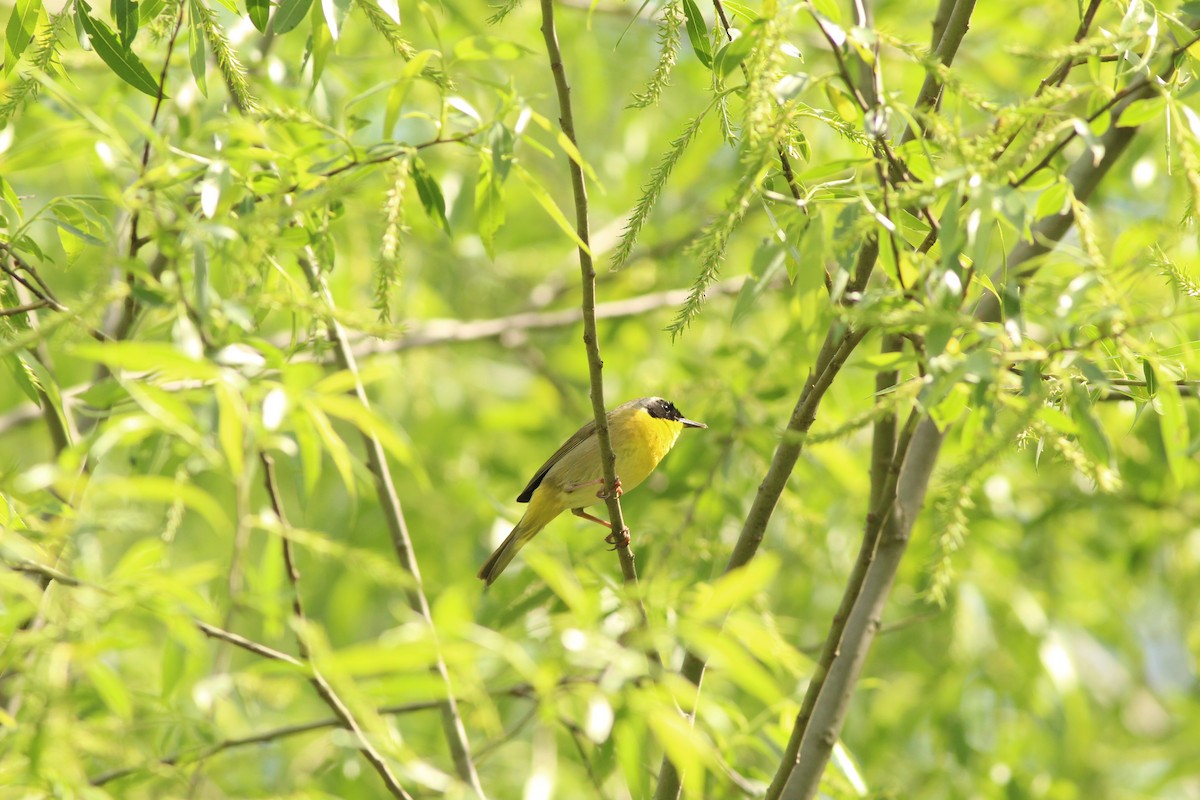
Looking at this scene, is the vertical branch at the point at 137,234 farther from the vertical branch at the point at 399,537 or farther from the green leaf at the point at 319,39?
the vertical branch at the point at 399,537

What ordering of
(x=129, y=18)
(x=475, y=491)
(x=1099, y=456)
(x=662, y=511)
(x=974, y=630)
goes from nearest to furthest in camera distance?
(x=1099, y=456) → (x=129, y=18) → (x=662, y=511) → (x=974, y=630) → (x=475, y=491)

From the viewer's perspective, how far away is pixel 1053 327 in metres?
2.26

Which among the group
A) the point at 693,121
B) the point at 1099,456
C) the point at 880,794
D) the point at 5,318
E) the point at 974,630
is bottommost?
the point at 974,630

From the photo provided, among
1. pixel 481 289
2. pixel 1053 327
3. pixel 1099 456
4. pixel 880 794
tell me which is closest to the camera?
pixel 1053 327

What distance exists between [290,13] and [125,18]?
665 mm

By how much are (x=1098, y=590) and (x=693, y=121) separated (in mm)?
6425

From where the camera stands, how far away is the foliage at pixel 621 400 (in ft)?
7.43

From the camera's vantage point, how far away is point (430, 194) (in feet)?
10.4

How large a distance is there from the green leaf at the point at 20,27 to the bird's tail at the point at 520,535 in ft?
11.4

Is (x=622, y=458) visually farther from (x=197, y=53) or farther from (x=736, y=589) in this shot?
(x=736, y=589)

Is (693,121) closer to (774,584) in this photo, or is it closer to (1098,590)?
(774,584)

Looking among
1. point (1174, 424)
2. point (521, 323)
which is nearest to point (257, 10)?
point (1174, 424)

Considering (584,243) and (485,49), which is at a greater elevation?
(485,49)

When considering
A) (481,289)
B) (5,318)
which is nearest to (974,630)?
(5,318)
